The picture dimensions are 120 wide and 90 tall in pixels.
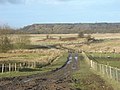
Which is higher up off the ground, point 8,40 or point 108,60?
point 8,40

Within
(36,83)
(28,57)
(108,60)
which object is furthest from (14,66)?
(28,57)

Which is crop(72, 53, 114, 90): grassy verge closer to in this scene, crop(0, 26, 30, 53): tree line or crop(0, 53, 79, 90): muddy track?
crop(0, 53, 79, 90): muddy track

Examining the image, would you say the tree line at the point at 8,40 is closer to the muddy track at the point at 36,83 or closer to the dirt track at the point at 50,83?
the muddy track at the point at 36,83

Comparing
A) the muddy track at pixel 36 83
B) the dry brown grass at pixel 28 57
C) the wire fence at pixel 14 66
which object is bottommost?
the dry brown grass at pixel 28 57

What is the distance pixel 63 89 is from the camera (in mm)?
24641

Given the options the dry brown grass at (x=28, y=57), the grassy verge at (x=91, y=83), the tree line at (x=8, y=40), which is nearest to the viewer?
the grassy verge at (x=91, y=83)

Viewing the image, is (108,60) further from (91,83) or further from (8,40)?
(91,83)

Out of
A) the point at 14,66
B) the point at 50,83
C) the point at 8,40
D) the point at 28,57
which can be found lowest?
the point at 28,57

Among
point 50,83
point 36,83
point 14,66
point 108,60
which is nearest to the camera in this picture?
point 36,83

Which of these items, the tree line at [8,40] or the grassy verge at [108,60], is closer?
the grassy verge at [108,60]

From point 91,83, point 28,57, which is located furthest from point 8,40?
point 91,83

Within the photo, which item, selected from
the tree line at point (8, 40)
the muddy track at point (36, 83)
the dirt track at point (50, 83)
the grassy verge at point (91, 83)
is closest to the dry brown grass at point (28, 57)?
the tree line at point (8, 40)

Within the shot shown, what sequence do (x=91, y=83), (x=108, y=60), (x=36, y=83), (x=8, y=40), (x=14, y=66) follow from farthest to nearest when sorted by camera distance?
(x=8, y=40), (x=108, y=60), (x=14, y=66), (x=36, y=83), (x=91, y=83)

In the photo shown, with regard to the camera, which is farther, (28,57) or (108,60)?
(28,57)
